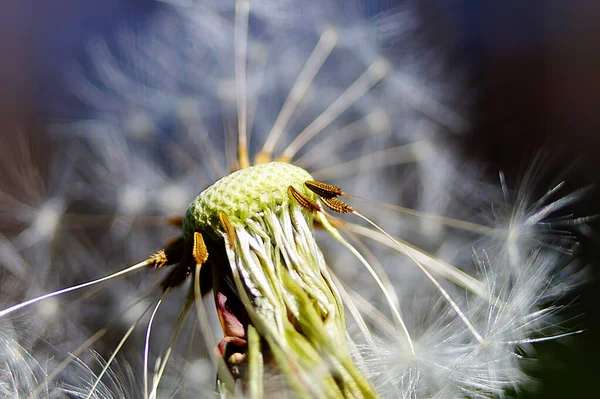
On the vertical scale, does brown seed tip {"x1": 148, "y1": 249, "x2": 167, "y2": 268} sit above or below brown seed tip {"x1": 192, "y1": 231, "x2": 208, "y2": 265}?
above

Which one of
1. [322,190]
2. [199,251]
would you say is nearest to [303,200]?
[322,190]

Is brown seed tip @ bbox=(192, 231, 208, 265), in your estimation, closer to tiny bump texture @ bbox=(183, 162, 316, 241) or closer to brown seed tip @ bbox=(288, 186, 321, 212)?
tiny bump texture @ bbox=(183, 162, 316, 241)

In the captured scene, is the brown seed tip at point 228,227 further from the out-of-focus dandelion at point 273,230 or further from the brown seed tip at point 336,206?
the brown seed tip at point 336,206

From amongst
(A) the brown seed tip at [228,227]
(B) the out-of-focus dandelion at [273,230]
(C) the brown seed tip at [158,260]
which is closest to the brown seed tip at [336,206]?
(B) the out-of-focus dandelion at [273,230]

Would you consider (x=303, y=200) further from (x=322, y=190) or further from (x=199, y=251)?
(x=199, y=251)

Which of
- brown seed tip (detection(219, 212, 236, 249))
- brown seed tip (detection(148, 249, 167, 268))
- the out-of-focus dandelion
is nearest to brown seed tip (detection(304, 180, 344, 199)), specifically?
the out-of-focus dandelion

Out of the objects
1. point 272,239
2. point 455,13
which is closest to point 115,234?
point 272,239

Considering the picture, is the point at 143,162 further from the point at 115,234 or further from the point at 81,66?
the point at 81,66
